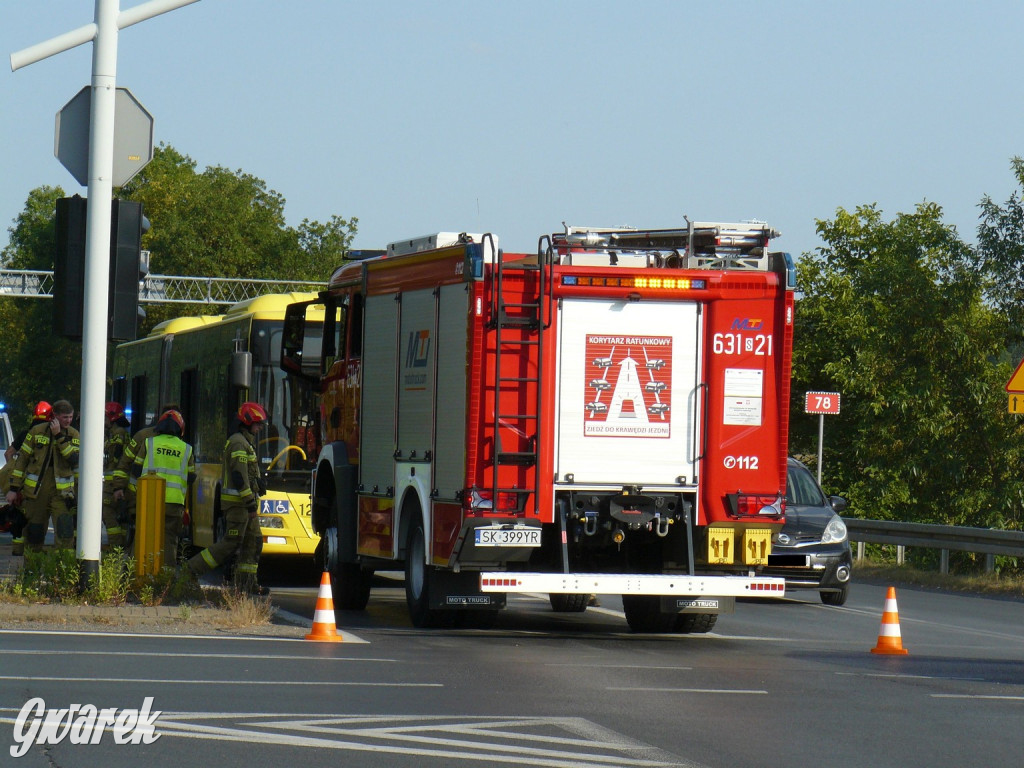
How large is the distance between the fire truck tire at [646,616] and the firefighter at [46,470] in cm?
643

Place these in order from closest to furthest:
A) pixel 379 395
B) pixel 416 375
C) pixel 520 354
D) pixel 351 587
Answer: pixel 520 354 < pixel 416 375 < pixel 379 395 < pixel 351 587

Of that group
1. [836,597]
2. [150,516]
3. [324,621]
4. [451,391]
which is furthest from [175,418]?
[836,597]

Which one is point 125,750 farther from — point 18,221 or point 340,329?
point 18,221

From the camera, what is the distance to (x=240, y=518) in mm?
15961

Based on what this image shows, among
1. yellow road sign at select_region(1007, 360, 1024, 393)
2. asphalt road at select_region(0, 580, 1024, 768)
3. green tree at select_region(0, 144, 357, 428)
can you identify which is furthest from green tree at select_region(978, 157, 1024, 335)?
green tree at select_region(0, 144, 357, 428)

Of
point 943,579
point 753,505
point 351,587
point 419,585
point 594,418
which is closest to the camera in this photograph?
point 594,418

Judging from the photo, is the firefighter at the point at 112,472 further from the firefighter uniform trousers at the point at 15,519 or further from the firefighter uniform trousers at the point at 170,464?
the firefighter uniform trousers at the point at 170,464

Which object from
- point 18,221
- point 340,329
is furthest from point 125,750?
point 18,221

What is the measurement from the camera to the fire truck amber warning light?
13758 millimetres

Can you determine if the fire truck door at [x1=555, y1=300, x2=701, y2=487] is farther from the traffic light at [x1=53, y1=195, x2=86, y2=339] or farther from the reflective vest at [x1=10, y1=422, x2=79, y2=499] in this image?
the reflective vest at [x1=10, y1=422, x2=79, y2=499]

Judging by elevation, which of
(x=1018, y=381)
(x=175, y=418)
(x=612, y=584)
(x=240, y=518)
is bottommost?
(x=612, y=584)

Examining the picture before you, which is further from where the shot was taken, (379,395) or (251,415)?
(251,415)

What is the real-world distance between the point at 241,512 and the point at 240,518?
0.18 ft

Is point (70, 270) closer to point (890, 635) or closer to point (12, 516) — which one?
point (890, 635)
